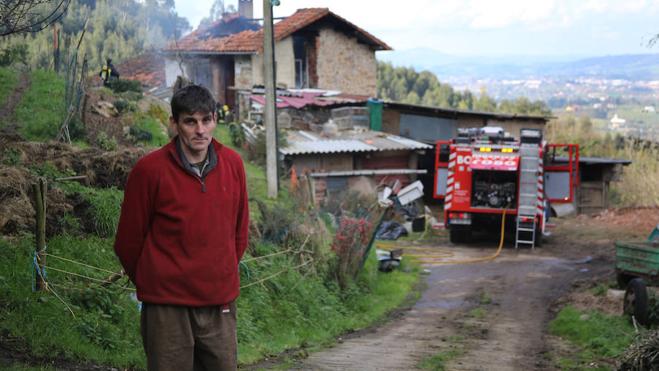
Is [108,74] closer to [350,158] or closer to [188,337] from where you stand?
[350,158]

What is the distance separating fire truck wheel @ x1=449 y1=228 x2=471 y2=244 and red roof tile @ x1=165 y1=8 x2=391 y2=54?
54.6ft

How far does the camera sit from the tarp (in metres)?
23.4

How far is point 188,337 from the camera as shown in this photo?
4754mm

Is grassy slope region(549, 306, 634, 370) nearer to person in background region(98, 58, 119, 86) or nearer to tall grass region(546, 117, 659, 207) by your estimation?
person in background region(98, 58, 119, 86)

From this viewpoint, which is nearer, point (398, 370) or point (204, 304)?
point (204, 304)

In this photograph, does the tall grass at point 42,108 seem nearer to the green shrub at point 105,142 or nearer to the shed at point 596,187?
Result: the green shrub at point 105,142

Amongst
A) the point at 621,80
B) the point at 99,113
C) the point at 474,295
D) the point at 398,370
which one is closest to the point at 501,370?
the point at 398,370

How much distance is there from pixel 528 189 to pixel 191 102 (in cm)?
1993

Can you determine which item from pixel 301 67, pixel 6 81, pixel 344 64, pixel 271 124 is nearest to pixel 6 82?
pixel 6 81

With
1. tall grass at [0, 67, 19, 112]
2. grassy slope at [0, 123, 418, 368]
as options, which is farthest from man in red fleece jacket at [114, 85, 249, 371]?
tall grass at [0, 67, 19, 112]

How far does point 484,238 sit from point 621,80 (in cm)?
11379

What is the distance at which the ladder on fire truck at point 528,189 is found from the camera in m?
23.7

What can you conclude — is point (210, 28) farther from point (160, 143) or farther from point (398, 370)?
point (398, 370)

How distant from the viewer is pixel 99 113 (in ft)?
61.2
